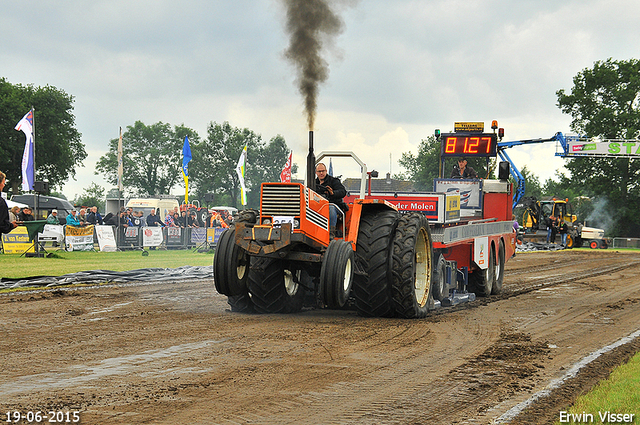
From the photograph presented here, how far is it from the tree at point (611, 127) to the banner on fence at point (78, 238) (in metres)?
42.5

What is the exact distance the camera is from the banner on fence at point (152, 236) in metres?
26.3

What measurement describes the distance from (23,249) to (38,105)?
45.8m

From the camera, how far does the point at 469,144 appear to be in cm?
1540

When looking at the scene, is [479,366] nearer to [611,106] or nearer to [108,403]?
[108,403]

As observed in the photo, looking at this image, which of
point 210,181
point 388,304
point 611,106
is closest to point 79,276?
point 388,304

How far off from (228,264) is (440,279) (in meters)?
3.87

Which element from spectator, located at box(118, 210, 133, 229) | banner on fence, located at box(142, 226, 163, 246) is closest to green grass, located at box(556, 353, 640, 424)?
spectator, located at box(118, 210, 133, 229)

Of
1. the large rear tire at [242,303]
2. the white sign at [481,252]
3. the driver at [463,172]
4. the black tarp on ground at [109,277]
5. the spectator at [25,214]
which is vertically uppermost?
the driver at [463,172]

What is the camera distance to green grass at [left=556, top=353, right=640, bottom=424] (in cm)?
519

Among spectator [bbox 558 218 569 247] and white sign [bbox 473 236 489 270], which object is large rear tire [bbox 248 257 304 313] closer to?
white sign [bbox 473 236 489 270]

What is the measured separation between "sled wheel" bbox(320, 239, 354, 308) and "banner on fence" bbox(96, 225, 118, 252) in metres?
18.0

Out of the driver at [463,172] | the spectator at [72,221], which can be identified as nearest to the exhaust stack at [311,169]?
the driver at [463,172]

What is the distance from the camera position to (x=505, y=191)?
15.3 metres

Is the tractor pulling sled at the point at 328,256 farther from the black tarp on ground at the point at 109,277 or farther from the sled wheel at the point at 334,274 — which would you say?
the black tarp on ground at the point at 109,277
